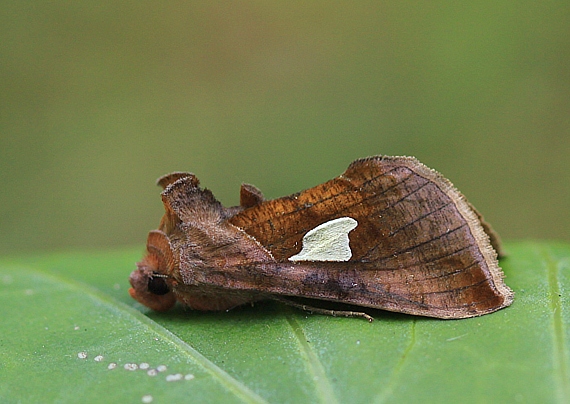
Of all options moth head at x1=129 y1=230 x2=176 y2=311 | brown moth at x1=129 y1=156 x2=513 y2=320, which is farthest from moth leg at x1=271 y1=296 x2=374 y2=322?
moth head at x1=129 y1=230 x2=176 y2=311

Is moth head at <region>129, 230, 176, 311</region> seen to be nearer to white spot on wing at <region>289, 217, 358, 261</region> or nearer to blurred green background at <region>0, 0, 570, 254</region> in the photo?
white spot on wing at <region>289, 217, 358, 261</region>

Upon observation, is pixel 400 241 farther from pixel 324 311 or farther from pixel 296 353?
pixel 296 353

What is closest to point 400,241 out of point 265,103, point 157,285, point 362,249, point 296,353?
point 362,249

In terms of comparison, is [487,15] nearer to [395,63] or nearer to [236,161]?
[395,63]

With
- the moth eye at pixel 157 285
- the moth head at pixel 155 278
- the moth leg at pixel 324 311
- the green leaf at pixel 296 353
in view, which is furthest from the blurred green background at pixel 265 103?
the moth leg at pixel 324 311

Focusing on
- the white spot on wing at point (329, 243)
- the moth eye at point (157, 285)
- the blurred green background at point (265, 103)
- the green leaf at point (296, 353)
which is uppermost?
the blurred green background at point (265, 103)

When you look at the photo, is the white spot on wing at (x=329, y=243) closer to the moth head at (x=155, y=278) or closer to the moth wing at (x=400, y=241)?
the moth wing at (x=400, y=241)
